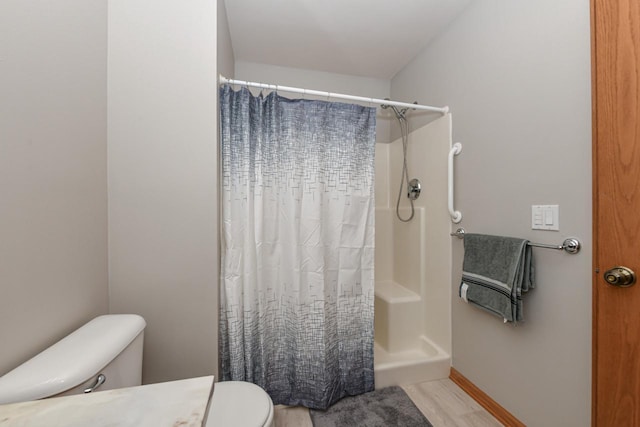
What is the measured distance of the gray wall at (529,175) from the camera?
1.01 meters

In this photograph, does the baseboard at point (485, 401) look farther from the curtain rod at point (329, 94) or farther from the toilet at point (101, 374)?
the curtain rod at point (329, 94)

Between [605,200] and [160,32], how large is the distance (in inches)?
73.8

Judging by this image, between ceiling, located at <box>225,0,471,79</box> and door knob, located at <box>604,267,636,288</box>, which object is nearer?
door knob, located at <box>604,267,636,288</box>

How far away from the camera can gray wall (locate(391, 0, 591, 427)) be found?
1011mm

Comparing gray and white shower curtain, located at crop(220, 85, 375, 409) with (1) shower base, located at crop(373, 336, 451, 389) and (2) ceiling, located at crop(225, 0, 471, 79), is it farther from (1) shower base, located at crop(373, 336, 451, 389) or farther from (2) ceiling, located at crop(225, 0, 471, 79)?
(2) ceiling, located at crop(225, 0, 471, 79)

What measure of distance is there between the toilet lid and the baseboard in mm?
1234

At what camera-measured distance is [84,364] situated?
2.26ft

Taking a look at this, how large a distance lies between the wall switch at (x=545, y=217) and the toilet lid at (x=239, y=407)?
1.35 metres

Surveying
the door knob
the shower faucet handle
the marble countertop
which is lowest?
the marble countertop

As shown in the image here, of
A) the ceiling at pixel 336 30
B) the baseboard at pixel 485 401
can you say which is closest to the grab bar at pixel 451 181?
the ceiling at pixel 336 30

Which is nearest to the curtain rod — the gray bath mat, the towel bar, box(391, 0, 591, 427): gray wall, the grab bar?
box(391, 0, 591, 427): gray wall

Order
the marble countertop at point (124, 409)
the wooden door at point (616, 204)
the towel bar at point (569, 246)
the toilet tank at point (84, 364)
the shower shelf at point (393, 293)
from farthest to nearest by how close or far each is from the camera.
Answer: the shower shelf at point (393, 293) < the towel bar at point (569, 246) < the wooden door at point (616, 204) < the toilet tank at point (84, 364) < the marble countertop at point (124, 409)

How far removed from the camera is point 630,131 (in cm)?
81

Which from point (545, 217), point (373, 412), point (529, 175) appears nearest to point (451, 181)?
point (529, 175)
